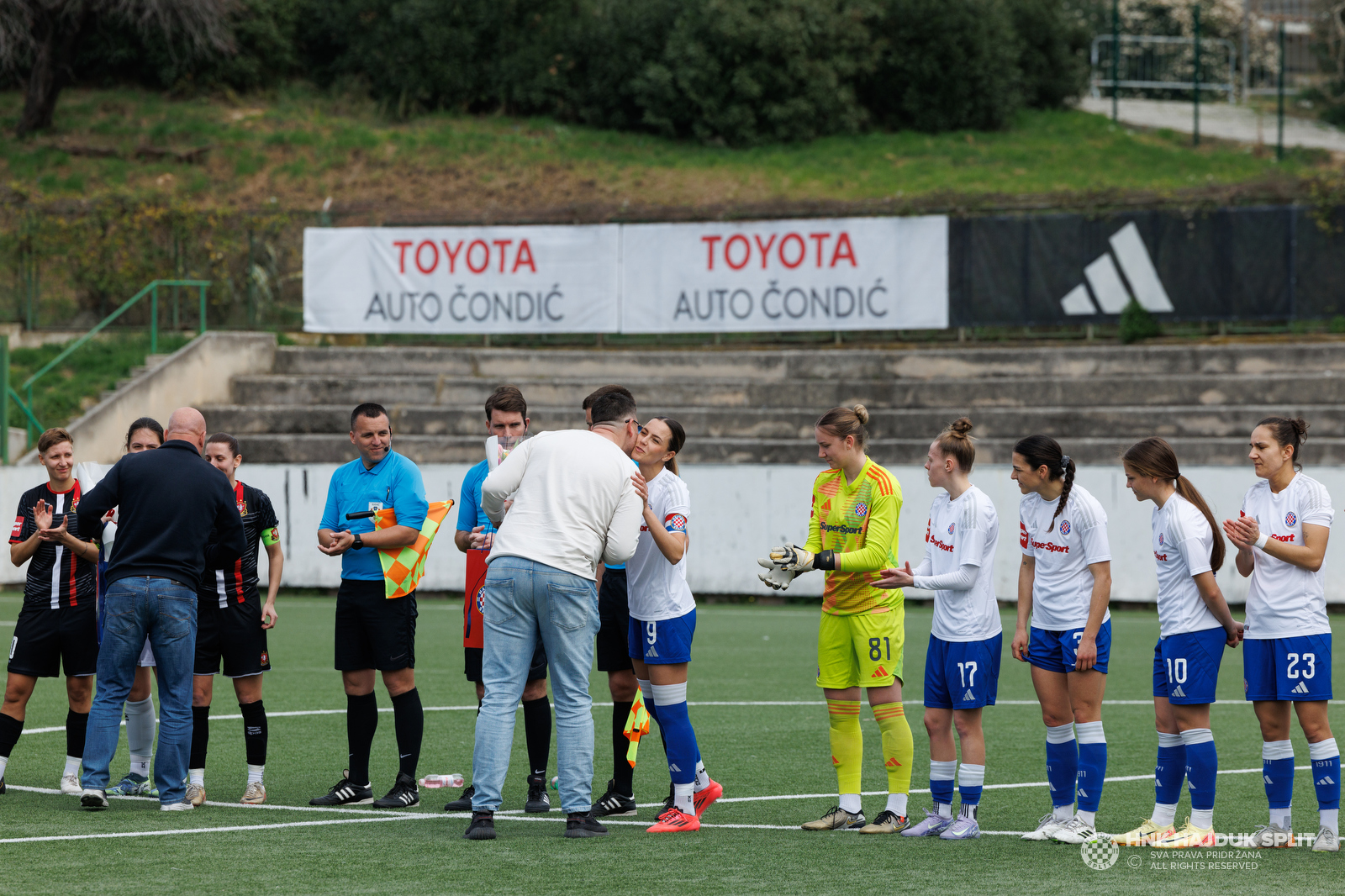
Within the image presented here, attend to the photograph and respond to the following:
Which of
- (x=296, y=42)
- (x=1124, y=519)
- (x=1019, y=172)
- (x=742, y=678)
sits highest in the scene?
(x=296, y=42)

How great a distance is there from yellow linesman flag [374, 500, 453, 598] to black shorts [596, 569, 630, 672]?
954mm

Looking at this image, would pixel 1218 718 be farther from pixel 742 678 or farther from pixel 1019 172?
pixel 1019 172

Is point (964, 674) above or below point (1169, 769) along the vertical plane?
above

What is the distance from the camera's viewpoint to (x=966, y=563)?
6.29 meters

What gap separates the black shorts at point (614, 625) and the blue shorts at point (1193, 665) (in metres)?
2.62

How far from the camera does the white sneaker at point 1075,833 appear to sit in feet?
19.8

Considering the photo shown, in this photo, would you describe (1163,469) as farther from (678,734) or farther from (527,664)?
(527,664)

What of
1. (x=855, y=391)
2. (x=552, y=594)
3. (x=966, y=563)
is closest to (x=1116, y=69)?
(x=855, y=391)

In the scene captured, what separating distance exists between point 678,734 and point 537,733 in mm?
891

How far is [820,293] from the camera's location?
71.0ft

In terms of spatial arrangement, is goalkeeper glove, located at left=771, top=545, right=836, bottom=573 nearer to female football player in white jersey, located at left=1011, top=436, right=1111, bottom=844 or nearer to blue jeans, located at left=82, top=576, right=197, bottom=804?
female football player in white jersey, located at left=1011, top=436, right=1111, bottom=844

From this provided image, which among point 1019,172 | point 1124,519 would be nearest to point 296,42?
point 1019,172

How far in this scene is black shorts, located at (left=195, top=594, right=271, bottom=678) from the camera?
699 cm

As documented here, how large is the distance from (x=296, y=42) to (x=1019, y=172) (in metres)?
24.2
